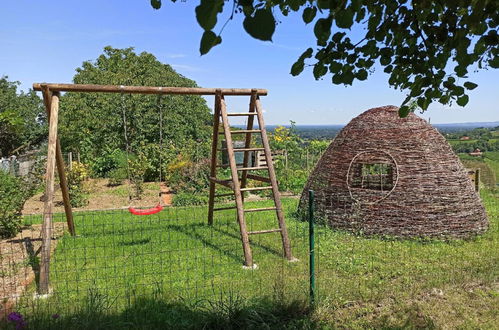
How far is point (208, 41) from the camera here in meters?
1.34

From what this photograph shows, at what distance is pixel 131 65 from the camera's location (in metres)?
25.9

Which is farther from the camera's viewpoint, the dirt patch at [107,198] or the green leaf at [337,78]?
the dirt patch at [107,198]

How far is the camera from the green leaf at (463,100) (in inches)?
106

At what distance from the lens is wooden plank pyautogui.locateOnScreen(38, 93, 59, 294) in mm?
4828

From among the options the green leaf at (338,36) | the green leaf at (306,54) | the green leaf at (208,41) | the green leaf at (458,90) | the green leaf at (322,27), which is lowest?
the green leaf at (458,90)

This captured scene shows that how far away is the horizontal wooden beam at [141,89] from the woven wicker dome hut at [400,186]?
2567 millimetres

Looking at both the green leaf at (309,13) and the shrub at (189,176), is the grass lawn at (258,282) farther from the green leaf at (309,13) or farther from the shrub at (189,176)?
the shrub at (189,176)

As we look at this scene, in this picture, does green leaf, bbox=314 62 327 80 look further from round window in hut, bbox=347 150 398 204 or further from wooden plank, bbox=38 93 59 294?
round window in hut, bbox=347 150 398 204

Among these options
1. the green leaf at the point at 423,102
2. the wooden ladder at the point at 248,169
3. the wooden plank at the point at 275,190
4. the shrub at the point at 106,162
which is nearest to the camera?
the green leaf at the point at 423,102

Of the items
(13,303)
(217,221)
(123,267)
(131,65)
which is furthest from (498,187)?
(131,65)

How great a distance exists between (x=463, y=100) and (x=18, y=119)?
63.4 ft

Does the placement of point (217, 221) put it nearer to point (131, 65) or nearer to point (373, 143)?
point (373, 143)

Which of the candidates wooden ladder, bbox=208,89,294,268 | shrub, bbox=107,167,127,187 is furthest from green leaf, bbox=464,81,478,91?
shrub, bbox=107,167,127,187

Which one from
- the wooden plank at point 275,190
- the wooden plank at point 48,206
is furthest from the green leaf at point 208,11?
the wooden plank at point 275,190
